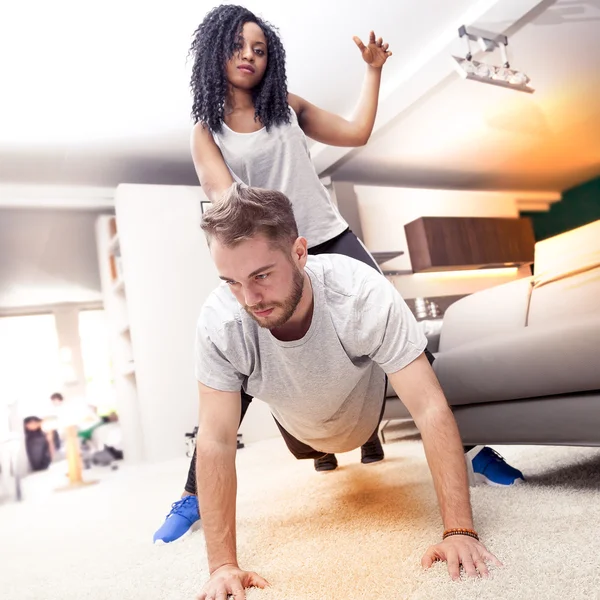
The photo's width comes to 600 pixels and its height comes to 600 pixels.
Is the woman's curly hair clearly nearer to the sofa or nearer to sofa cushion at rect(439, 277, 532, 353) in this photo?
the sofa

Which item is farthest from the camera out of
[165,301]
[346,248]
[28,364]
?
[165,301]

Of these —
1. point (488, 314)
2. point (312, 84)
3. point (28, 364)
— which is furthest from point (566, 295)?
point (28, 364)

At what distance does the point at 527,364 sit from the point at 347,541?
1.96 ft

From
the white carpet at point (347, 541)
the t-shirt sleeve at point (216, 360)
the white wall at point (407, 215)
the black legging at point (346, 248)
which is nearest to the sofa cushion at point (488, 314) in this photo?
the white carpet at point (347, 541)

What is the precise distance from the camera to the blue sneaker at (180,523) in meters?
1.48

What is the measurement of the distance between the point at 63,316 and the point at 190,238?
117 centimetres

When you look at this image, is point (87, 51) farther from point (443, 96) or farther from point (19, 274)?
point (443, 96)

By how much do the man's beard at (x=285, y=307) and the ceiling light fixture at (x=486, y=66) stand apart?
275 centimetres

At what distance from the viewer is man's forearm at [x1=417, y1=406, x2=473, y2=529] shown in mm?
988

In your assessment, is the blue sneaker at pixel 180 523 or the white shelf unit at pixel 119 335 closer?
the blue sneaker at pixel 180 523

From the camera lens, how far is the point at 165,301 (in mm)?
4441

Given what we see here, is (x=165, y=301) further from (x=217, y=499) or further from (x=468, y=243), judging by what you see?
(x=217, y=499)

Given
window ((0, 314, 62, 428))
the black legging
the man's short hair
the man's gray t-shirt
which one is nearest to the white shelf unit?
window ((0, 314, 62, 428))

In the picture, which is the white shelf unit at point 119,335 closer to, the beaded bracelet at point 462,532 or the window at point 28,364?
the window at point 28,364
